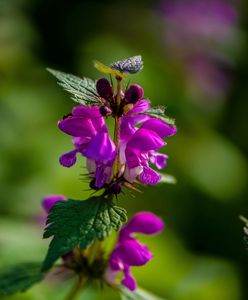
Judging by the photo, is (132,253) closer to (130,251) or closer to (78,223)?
(130,251)

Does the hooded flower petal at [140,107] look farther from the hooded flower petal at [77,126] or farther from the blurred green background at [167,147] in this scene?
the blurred green background at [167,147]

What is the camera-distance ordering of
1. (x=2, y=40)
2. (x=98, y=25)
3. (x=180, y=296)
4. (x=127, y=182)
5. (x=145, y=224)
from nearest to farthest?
(x=127, y=182) < (x=145, y=224) < (x=180, y=296) < (x=2, y=40) < (x=98, y=25)

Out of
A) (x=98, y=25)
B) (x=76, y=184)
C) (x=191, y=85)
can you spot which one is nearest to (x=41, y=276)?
(x=76, y=184)

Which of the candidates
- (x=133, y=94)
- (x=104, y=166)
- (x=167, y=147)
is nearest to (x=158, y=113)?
(x=133, y=94)

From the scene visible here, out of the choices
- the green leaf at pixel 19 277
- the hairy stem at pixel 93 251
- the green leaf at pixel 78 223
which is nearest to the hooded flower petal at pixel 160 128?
the green leaf at pixel 78 223

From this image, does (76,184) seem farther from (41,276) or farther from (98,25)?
(98,25)

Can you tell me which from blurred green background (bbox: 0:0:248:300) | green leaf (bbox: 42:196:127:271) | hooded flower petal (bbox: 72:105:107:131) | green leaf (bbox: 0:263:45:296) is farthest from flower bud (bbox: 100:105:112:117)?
blurred green background (bbox: 0:0:248:300)

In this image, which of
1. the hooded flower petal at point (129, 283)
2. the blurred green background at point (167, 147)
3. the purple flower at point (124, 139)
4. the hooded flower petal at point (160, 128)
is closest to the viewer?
the purple flower at point (124, 139)
